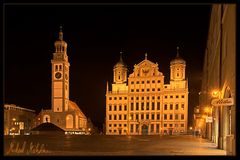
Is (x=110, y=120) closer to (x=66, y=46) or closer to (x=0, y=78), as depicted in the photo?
(x=66, y=46)

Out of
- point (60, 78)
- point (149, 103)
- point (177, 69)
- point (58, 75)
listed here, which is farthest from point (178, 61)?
point (58, 75)

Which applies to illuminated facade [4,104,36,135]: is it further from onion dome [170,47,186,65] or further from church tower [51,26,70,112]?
onion dome [170,47,186,65]

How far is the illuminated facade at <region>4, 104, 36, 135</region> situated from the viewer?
3418 inches

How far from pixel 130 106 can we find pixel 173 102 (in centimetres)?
1080

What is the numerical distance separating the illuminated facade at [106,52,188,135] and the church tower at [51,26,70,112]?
1119 centimetres

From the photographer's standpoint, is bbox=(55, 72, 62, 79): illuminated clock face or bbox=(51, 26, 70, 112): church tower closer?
bbox=(51, 26, 70, 112): church tower

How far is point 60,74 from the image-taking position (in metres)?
87.0

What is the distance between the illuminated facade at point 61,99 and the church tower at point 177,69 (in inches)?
1049

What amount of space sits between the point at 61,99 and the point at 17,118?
19.1 m

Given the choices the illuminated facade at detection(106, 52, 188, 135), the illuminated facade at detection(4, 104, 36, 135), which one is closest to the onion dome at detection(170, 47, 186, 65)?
the illuminated facade at detection(106, 52, 188, 135)

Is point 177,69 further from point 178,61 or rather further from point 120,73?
point 120,73

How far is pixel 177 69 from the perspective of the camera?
86688mm

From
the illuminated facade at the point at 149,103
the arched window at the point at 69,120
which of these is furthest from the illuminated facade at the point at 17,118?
the illuminated facade at the point at 149,103

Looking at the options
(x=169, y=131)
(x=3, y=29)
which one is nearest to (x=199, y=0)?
(x=3, y=29)
